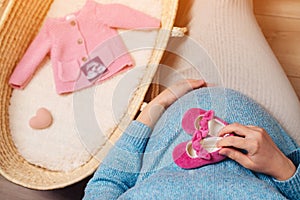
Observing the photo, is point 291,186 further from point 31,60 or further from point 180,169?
point 31,60

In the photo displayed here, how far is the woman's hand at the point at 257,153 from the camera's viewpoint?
793 mm

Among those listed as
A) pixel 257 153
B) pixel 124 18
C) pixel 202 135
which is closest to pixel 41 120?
pixel 124 18

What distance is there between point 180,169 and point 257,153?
0.14 metres

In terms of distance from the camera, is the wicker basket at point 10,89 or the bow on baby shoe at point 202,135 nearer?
the bow on baby shoe at point 202,135

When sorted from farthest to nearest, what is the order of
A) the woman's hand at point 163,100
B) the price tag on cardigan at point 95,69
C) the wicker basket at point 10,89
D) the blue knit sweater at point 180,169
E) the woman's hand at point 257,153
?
the price tag on cardigan at point 95,69, the wicker basket at point 10,89, the woman's hand at point 163,100, the woman's hand at point 257,153, the blue knit sweater at point 180,169

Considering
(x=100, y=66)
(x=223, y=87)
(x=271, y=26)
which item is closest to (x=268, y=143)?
(x=223, y=87)

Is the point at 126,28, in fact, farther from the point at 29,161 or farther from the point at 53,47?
the point at 29,161

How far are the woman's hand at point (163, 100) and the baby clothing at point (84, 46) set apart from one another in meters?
0.21

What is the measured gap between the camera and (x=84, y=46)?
3.96ft

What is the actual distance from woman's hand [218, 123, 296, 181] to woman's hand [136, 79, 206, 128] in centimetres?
20

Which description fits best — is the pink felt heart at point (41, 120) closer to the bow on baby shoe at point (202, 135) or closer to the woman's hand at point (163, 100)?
the woman's hand at point (163, 100)

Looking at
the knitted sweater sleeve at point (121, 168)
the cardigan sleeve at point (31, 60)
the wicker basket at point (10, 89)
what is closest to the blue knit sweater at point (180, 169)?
the knitted sweater sleeve at point (121, 168)

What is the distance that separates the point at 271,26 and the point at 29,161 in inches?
31.2

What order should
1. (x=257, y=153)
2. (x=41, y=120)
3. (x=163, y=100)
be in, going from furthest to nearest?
(x=41, y=120)
(x=163, y=100)
(x=257, y=153)
